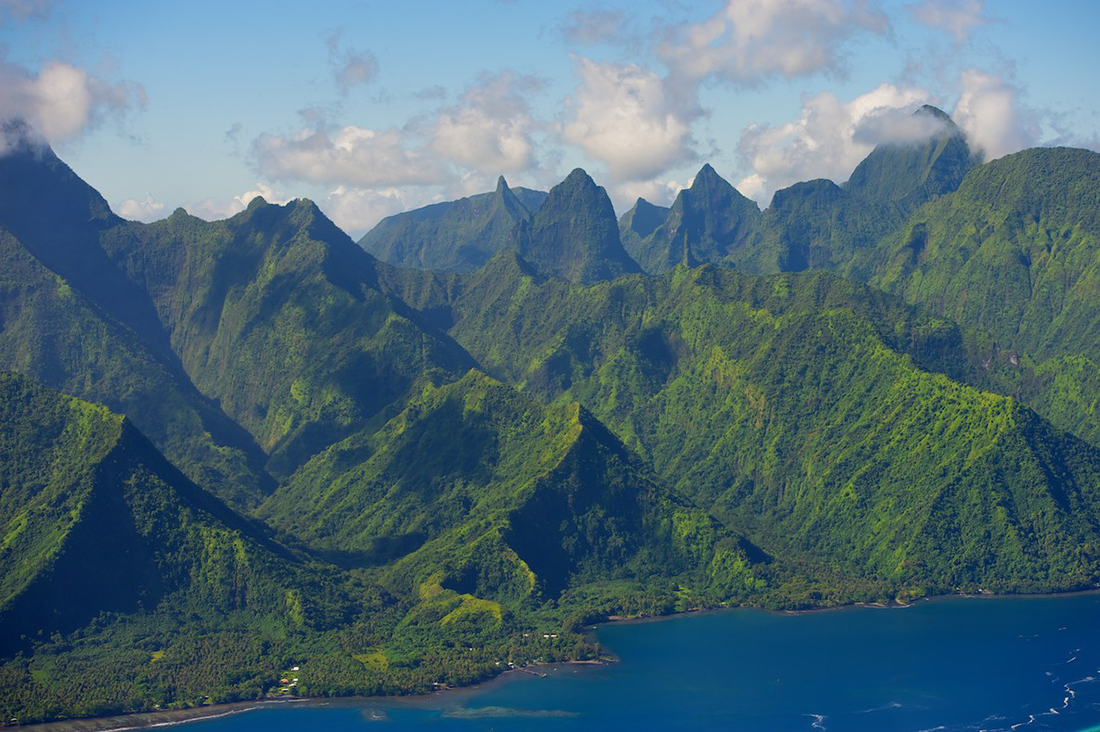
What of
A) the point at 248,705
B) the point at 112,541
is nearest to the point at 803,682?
the point at 248,705

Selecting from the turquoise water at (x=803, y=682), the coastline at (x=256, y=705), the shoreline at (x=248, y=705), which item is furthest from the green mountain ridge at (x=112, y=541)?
the turquoise water at (x=803, y=682)

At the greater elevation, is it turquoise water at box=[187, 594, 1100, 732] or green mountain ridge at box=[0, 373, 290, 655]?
green mountain ridge at box=[0, 373, 290, 655]

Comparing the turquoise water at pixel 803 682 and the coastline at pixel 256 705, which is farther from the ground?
the coastline at pixel 256 705

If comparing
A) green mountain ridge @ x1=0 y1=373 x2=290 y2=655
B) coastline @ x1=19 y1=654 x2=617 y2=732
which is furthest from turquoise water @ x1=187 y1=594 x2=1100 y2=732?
green mountain ridge @ x1=0 y1=373 x2=290 y2=655

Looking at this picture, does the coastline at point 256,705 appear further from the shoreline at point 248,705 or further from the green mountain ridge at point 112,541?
the green mountain ridge at point 112,541

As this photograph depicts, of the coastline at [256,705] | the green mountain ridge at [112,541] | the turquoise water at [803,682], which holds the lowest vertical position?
the turquoise water at [803,682]

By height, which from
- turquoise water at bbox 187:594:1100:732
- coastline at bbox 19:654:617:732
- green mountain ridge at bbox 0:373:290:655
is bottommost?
turquoise water at bbox 187:594:1100:732

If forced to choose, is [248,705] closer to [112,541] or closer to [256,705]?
[256,705]

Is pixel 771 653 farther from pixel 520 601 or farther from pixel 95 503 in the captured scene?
pixel 95 503

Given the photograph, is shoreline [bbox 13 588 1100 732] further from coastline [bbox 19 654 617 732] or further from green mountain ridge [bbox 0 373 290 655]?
green mountain ridge [bbox 0 373 290 655]
